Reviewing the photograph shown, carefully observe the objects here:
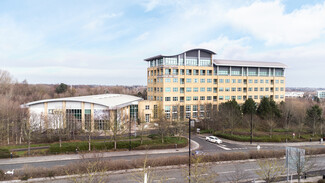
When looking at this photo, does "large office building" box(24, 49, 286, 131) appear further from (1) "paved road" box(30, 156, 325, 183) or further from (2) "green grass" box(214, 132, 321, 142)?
(1) "paved road" box(30, 156, 325, 183)

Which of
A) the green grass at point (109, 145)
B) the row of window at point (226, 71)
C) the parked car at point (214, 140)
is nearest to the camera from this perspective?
the green grass at point (109, 145)

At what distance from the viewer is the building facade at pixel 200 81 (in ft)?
192

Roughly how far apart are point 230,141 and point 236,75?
32.8m

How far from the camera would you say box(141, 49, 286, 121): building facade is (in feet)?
192

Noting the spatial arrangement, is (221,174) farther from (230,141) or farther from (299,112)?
(299,112)

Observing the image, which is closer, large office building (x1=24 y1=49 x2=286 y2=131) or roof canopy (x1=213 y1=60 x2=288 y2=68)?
large office building (x1=24 y1=49 x2=286 y2=131)

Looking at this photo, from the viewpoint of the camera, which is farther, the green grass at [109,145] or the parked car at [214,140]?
the parked car at [214,140]

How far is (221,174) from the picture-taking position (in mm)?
23078

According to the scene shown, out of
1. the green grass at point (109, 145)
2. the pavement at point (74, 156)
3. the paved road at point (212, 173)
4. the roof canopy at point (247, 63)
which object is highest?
the roof canopy at point (247, 63)

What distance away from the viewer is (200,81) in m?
62.4

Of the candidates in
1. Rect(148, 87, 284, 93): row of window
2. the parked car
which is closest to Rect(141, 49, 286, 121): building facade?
Rect(148, 87, 284, 93): row of window

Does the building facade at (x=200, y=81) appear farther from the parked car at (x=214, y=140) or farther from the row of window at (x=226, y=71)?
the parked car at (x=214, y=140)

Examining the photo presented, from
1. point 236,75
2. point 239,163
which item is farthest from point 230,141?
point 236,75

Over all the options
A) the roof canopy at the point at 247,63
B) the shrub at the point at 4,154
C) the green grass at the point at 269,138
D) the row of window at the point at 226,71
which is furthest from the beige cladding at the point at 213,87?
the shrub at the point at 4,154
